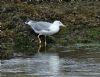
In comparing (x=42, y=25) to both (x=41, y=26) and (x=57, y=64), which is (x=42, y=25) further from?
(x=57, y=64)

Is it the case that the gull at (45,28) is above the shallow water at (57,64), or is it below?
above

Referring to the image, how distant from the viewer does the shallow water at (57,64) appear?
12.1 meters

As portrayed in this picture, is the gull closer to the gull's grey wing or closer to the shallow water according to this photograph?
the gull's grey wing

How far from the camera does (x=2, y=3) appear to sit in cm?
2211

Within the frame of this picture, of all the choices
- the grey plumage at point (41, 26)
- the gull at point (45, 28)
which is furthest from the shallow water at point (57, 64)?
the grey plumage at point (41, 26)

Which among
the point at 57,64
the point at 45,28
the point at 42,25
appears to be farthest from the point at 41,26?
the point at 57,64

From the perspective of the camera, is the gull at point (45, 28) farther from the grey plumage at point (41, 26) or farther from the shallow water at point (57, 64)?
the shallow water at point (57, 64)

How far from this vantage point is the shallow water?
12.1 m

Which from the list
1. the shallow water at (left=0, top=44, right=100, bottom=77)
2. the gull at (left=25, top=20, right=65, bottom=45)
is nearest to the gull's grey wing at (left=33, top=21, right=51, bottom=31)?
the gull at (left=25, top=20, right=65, bottom=45)

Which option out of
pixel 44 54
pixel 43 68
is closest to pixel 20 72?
pixel 43 68

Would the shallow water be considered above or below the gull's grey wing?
below

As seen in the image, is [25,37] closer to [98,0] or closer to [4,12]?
[4,12]

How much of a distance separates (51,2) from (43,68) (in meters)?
10.7

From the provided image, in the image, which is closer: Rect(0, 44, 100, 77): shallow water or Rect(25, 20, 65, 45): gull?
Rect(0, 44, 100, 77): shallow water
